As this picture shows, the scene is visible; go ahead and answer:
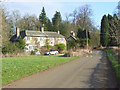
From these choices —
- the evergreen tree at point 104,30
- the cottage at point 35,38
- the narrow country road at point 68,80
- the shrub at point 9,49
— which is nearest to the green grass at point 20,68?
the narrow country road at point 68,80

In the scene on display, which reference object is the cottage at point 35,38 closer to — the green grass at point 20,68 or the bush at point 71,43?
the bush at point 71,43

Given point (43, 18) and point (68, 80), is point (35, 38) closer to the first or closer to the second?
point (43, 18)

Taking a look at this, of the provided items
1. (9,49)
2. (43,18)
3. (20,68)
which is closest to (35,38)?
(9,49)

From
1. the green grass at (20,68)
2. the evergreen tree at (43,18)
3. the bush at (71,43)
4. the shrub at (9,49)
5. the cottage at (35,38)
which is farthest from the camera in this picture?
the evergreen tree at (43,18)

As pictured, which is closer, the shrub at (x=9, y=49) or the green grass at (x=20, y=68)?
the green grass at (x=20, y=68)

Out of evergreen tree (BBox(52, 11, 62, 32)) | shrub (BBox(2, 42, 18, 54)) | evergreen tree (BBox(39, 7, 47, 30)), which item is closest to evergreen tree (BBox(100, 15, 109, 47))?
evergreen tree (BBox(52, 11, 62, 32))

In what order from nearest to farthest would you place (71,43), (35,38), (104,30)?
1. (35,38)
2. (71,43)
3. (104,30)

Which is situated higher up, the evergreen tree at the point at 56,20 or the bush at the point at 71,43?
the evergreen tree at the point at 56,20

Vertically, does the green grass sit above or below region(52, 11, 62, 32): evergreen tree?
below

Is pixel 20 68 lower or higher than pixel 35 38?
lower

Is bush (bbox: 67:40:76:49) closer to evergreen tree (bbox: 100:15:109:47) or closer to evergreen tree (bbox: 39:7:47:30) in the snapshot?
evergreen tree (bbox: 100:15:109:47)

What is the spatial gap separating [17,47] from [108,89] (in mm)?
28236

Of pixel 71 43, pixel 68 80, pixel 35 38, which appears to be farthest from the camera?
pixel 71 43

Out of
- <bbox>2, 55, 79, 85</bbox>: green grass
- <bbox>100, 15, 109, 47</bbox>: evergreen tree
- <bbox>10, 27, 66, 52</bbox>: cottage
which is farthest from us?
<bbox>100, 15, 109, 47</bbox>: evergreen tree
